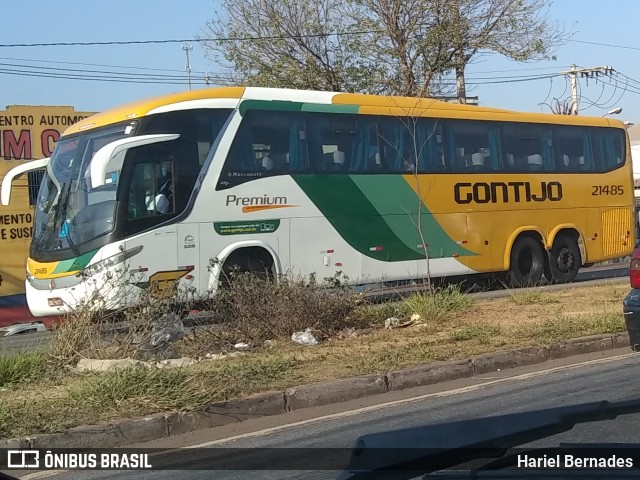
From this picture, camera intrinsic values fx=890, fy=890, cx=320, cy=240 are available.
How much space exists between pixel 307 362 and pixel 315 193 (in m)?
6.62

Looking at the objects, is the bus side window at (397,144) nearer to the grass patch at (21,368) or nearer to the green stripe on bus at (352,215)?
the green stripe on bus at (352,215)

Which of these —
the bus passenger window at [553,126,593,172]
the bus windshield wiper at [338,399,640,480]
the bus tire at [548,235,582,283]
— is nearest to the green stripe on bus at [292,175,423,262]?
the bus tire at [548,235,582,283]

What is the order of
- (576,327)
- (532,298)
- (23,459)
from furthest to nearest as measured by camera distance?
(532,298) < (576,327) < (23,459)

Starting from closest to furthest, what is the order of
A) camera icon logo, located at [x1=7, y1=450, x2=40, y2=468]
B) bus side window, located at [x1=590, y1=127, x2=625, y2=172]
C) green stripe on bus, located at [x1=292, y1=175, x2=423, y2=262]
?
camera icon logo, located at [x1=7, y1=450, x2=40, y2=468] → green stripe on bus, located at [x1=292, y1=175, x2=423, y2=262] → bus side window, located at [x1=590, y1=127, x2=625, y2=172]

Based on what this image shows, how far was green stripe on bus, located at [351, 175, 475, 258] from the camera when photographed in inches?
634

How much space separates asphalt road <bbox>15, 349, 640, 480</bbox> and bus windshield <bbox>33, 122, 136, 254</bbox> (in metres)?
6.72

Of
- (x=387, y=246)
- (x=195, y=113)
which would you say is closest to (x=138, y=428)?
(x=195, y=113)

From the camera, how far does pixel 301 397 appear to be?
7707mm

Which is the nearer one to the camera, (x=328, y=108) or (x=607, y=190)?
(x=328, y=108)

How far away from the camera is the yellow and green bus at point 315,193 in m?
13.4

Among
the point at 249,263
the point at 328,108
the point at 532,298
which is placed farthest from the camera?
the point at 328,108

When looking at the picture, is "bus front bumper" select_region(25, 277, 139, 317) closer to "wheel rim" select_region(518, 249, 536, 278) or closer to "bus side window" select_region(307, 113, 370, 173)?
"bus side window" select_region(307, 113, 370, 173)

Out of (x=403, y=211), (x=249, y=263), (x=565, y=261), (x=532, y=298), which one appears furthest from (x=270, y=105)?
(x=565, y=261)

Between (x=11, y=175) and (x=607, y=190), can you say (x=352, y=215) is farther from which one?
(x=607, y=190)
